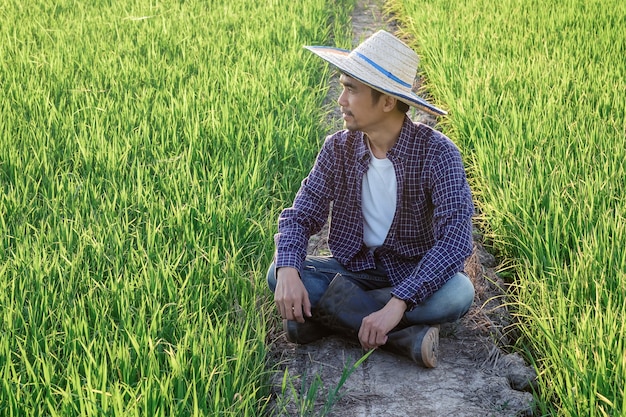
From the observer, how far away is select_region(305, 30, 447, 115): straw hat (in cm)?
250

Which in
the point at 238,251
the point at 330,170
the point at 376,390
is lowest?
the point at 376,390

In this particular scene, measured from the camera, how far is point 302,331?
2.58m

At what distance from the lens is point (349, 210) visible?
273cm

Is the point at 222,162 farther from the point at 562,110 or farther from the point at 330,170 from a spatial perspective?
the point at 562,110

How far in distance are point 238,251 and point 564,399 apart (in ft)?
3.64

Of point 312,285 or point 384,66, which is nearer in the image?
point 384,66

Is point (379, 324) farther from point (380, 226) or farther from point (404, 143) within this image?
point (404, 143)

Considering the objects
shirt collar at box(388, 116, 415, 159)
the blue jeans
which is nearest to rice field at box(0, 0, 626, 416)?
the blue jeans

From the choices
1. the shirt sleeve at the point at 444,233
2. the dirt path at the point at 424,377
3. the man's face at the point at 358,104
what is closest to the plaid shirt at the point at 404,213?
the shirt sleeve at the point at 444,233

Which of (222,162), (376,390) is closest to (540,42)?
(222,162)

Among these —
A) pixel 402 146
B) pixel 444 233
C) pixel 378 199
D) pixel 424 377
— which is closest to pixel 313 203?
pixel 378 199

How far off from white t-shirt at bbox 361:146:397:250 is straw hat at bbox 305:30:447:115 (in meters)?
0.23

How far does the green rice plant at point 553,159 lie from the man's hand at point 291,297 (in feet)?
2.05

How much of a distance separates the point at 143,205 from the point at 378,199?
84 centimetres
